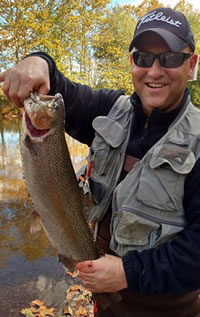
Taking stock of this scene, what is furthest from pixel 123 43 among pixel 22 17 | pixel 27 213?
pixel 27 213

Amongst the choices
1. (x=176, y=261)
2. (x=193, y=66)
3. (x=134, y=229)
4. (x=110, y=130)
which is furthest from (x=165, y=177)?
(x=193, y=66)

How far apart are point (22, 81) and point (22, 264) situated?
3847 mm

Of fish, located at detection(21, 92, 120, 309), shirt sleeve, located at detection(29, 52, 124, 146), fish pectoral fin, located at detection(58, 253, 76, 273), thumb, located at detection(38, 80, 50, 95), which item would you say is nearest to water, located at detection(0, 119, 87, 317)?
fish pectoral fin, located at detection(58, 253, 76, 273)

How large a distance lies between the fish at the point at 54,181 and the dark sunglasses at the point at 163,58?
27.7 inches

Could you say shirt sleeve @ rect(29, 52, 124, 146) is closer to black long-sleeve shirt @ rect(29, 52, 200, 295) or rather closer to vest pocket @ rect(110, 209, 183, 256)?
black long-sleeve shirt @ rect(29, 52, 200, 295)

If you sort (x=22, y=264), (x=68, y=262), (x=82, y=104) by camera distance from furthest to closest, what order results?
1. (x=22, y=264)
2. (x=82, y=104)
3. (x=68, y=262)

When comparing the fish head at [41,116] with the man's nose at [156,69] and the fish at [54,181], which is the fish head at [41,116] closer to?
the fish at [54,181]

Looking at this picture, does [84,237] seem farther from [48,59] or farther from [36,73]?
[48,59]

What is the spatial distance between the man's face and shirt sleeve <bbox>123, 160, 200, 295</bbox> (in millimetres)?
562

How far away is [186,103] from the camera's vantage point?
7.00 feet

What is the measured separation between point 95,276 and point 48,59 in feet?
5.63

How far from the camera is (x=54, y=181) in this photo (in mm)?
1996

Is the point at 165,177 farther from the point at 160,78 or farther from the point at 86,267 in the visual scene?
the point at 86,267

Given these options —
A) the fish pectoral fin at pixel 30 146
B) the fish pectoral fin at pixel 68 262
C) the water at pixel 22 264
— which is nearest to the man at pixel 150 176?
the fish pectoral fin at pixel 68 262
